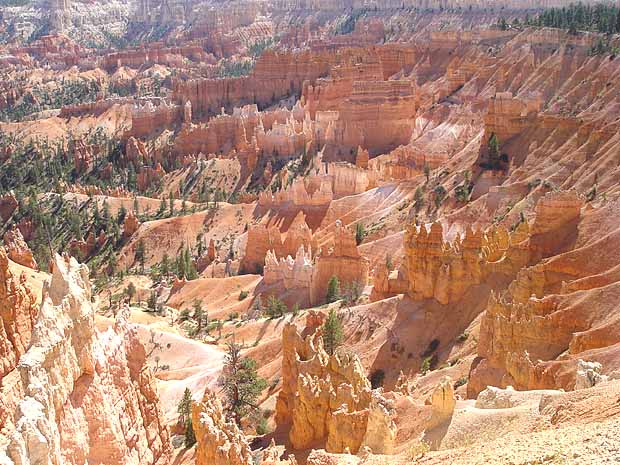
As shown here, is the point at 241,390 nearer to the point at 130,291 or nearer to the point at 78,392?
the point at 78,392

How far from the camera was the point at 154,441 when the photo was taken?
74.1ft

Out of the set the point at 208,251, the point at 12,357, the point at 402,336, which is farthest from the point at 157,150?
the point at 12,357

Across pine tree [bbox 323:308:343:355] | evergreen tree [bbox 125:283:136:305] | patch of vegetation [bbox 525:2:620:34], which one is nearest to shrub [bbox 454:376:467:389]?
pine tree [bbox 323:308:343:355]

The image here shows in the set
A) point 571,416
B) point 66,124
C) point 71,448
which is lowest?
point 66,124

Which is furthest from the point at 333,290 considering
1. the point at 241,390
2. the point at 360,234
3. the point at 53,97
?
the point at 53,97

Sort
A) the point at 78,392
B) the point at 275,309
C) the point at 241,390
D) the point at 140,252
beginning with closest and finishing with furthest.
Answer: the point at 78,392 → the point at 241,390 → the point at 275,309 → the point at 140,252

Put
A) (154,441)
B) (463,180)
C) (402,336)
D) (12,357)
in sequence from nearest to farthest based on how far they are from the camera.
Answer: (154,441), (12,357), (402,336), (463,180)

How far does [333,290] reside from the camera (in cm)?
4828

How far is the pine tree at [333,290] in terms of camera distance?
47.8m

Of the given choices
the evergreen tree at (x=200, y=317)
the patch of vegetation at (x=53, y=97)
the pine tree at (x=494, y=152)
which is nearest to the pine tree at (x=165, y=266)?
the evergreen tree at (x=200, y=317)

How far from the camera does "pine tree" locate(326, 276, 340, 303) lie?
47750 mm

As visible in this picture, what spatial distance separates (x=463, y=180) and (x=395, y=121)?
28.6 metres

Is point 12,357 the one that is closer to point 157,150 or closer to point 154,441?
point 154,441

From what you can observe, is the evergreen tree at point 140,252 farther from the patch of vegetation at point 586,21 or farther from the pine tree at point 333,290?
the patch of vegetation at point 586,21
